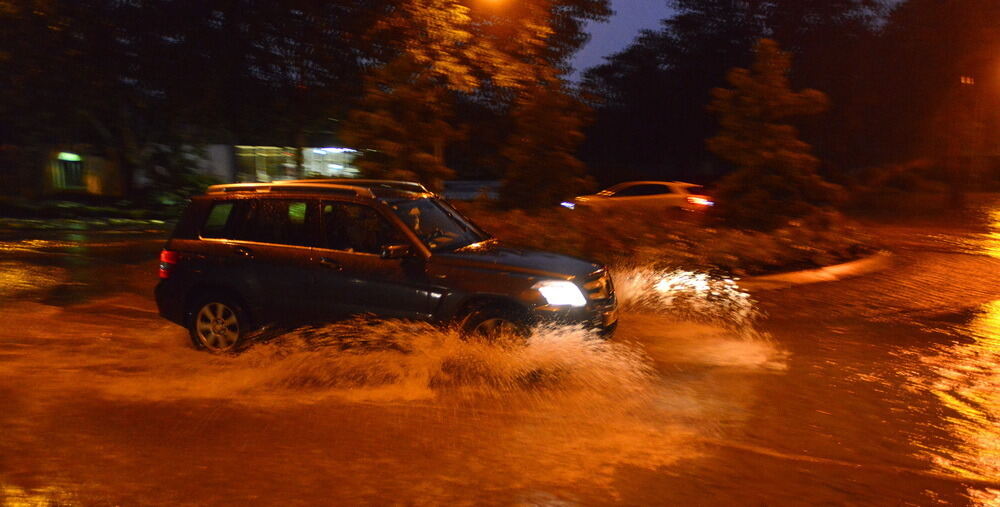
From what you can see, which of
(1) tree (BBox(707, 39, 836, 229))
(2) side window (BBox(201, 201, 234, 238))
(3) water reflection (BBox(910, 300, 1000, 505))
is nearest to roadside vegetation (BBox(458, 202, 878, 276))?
(1) tree (BBox(707, 39, 836, 229))

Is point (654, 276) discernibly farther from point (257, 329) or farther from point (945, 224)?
point (945, 224)

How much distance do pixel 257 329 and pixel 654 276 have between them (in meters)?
5.39

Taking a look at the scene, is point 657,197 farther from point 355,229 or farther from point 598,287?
point 355,229

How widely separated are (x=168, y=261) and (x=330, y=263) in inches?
68.5

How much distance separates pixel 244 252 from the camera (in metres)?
7.98

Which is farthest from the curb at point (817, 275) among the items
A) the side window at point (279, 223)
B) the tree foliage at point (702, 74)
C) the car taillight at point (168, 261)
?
the tree foliage at point (702, 74)

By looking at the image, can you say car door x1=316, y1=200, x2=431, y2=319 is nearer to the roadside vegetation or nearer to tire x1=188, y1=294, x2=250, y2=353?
tire x1=188, y1=294, x2=250, y2=353

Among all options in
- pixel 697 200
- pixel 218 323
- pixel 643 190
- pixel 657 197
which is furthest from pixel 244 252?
Result: pixel 643 190

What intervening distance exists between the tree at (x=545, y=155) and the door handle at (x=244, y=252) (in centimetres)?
825

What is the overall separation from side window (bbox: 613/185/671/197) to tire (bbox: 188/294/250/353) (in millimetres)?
14688

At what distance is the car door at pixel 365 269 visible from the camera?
743 cm

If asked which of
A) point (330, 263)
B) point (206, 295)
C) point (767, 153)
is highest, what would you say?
point (767, 153)

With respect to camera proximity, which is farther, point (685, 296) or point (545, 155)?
point (545, 155)

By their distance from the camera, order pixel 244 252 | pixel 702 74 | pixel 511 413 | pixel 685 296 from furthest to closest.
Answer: pixel 702 74 → pixel 685 296 → pixel 244 252 → pixel 511 413
